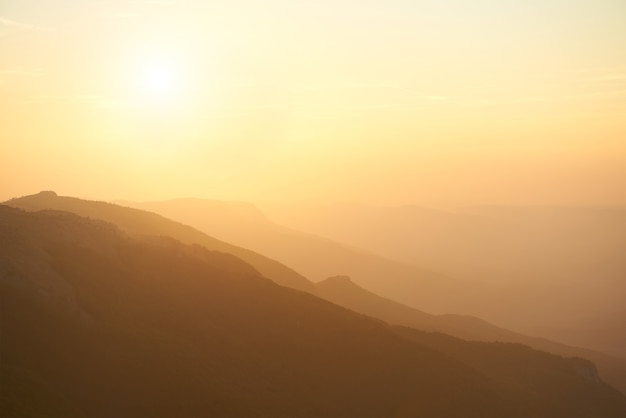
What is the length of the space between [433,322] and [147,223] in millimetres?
50944

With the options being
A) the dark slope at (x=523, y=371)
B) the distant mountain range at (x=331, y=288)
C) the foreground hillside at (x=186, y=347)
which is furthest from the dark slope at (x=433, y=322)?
the foreground hillside at (x=186, y=347)

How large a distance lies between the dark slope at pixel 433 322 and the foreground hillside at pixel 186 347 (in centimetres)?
3095

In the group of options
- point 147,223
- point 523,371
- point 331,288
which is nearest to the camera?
point 523,371

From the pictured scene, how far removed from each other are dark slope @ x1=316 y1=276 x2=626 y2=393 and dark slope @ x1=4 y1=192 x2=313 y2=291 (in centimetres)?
885

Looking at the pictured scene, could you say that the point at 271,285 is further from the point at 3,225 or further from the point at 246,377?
the point at 3,225

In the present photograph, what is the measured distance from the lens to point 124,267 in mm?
48906

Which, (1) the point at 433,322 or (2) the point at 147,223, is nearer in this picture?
(2) the point at 147,223

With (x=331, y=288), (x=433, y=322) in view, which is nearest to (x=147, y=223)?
(x=331, y=288)

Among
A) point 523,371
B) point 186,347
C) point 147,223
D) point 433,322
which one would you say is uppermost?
point 147,223

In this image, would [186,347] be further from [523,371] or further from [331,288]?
[331,288]

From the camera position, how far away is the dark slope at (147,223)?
77875mm

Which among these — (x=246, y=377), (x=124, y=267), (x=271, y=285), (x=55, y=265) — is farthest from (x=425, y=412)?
(x=55, y=265)

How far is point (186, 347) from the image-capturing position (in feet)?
136

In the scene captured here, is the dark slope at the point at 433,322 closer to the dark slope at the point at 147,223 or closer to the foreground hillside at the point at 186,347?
the dark slope at the point at 147,223
